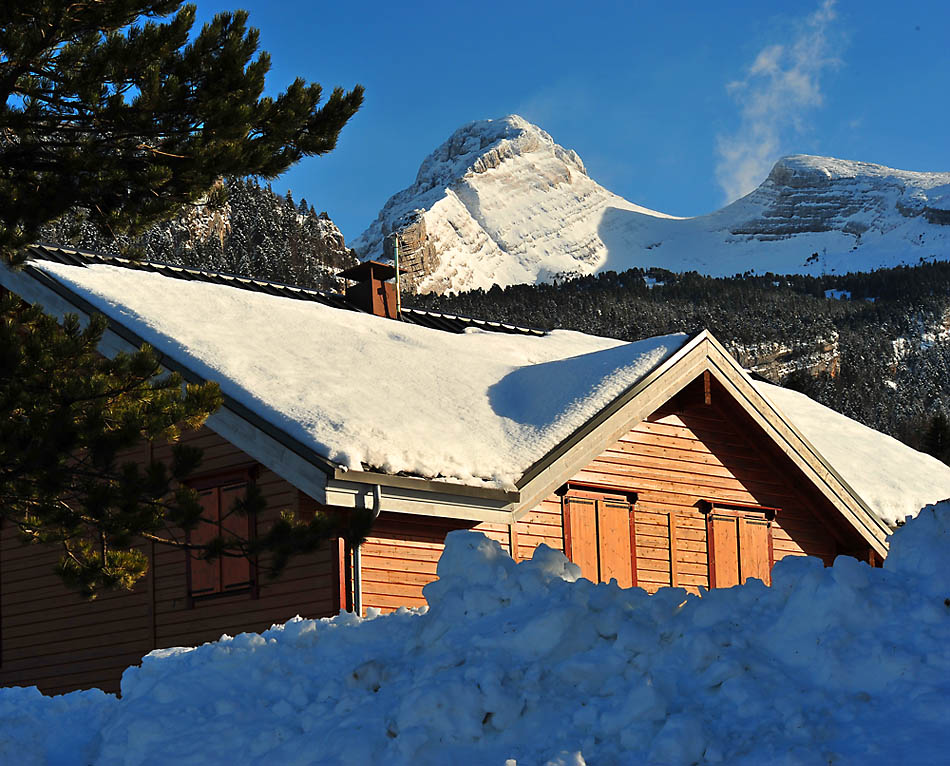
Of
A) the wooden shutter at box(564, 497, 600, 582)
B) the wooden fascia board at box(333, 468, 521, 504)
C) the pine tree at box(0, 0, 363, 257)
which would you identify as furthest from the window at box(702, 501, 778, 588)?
the pine tree at box(0, 0, 363, 257)

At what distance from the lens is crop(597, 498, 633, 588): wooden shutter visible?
14531 mm

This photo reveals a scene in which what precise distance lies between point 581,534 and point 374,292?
7.18m

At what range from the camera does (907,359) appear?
113250 mm

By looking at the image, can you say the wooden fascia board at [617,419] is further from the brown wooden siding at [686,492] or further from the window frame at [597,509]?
the window frame at [597,509]

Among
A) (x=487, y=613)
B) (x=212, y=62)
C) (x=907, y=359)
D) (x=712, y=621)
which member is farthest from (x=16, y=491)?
(x=907, y=359)

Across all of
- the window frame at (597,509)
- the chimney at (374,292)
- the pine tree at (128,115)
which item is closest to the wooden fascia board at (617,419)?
the window frame at (597,509)

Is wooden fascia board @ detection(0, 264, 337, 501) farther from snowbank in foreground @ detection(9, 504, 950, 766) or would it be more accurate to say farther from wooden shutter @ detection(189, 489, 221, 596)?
snowbank in foreground @ detection(9, 504, 950, 766)

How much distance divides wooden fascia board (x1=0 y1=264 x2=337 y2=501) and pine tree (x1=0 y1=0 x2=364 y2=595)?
57 cm

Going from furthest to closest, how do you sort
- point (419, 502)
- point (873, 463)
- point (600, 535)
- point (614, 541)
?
point (873, 463), point (614, 541), point (600, 535), point (419, 502)

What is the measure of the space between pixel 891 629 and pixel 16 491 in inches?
298

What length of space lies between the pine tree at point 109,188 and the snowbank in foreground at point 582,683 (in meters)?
3.24

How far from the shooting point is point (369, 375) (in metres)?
14.0

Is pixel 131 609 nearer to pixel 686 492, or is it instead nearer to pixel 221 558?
pixel 221 558

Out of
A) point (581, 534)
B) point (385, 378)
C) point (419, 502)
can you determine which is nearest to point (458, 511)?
point (419, 502)
